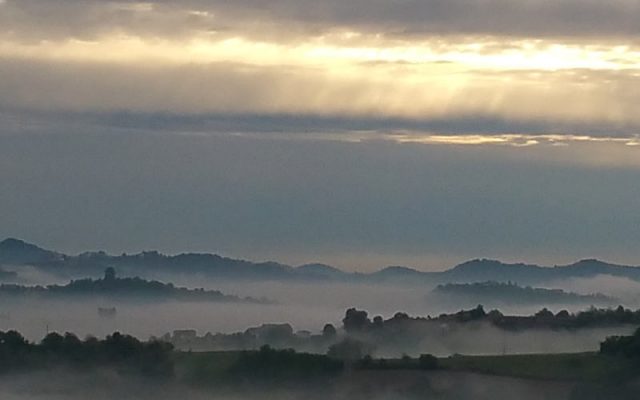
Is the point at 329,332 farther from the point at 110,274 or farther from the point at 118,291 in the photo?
A: the point at 110,274

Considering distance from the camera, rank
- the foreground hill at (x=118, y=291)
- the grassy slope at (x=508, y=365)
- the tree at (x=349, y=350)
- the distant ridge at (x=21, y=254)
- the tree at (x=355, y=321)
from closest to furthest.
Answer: the grassy slope at (x=508, y=365), the tree at (x=349, y=350), the tree at (x=355, y=321), the foreground hill at (x=118, y=291), the distant ridge at (x=21, y=254)

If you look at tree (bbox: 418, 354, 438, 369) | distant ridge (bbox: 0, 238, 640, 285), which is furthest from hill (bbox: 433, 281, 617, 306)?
tree (bbox: 418, 354, 438, 369)

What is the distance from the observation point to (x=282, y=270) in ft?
296

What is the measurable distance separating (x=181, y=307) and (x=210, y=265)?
2016cm

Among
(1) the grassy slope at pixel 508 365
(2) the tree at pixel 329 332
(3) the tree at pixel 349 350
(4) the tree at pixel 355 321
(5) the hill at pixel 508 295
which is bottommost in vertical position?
(1) the grassy slope at pixel 508 365

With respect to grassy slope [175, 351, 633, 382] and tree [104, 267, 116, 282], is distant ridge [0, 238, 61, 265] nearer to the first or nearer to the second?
tree [104, 267, 116, 282]

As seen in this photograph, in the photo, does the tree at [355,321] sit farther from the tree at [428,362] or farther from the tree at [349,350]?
the tree at [428,362]

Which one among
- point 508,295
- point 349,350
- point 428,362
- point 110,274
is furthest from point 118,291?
point 428,362

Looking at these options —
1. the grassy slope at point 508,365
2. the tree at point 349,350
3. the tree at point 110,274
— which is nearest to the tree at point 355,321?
the tree at point 349,350

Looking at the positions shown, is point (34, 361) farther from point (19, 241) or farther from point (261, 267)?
point (19, 241)

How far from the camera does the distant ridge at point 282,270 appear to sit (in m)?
88.2

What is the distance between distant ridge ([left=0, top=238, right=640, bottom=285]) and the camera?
88.2 metres

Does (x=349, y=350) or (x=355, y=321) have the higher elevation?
(x=355, y=321)

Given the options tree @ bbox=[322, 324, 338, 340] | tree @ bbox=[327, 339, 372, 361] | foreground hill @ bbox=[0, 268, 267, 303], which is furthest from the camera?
foreground hill @ bbox=[0, 268, 267, 303]
